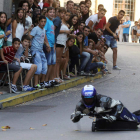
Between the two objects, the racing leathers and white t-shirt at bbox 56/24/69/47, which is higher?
white t-shirt at bbox 56/24/69/47

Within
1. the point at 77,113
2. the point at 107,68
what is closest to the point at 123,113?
the point at 77,113

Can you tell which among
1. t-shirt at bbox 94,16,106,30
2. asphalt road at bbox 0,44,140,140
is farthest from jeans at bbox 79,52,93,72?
t-shirt at bbox 94,16,106,30

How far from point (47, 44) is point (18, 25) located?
0.98 m

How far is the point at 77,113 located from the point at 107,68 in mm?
10023

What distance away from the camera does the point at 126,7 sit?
4084 cm

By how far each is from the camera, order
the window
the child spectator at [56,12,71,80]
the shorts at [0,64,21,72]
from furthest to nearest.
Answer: the window → the child spectator at [56,12,71,80] → the shorts at [0,64,21,72]

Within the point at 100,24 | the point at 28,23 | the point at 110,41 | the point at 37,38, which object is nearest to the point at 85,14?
the point at 100,24

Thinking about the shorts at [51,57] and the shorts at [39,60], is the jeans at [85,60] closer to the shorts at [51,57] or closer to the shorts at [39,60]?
the shorts at [51,57]

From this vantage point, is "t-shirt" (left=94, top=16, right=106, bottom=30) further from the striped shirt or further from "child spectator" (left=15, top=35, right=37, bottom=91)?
the striped shirt

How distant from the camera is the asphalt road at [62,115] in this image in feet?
21.5

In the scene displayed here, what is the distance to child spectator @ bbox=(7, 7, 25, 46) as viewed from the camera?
11.0 m

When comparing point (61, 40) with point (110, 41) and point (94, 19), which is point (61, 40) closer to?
point (94, 19)

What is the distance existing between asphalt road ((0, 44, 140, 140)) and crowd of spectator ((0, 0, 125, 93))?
667mm

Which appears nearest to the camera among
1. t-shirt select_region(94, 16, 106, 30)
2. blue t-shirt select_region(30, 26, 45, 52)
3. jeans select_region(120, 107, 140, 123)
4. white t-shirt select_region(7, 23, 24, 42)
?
jeans select_region(120, 107, 140, 123)
